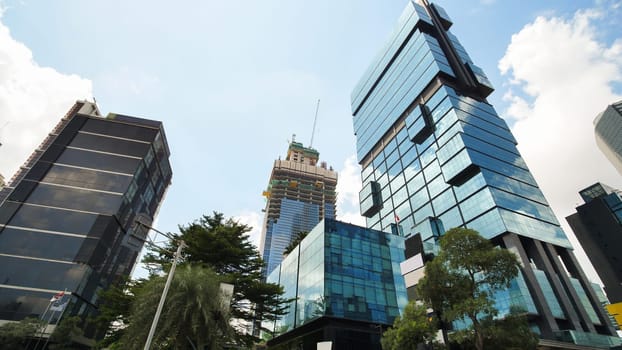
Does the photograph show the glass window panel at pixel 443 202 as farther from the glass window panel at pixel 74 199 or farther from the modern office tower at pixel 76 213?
the glass window panel at pixel 74 199

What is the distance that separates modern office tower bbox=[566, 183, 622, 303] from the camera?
63.4m

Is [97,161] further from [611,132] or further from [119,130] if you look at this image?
[611,132]

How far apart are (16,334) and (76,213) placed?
61.7 ft

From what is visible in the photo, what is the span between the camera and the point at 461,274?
18766 mm

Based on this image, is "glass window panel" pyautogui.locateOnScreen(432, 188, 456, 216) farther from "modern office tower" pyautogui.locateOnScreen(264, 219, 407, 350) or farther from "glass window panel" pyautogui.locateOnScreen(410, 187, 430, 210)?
"modern office tower" pyautogui.locateOnScreen(264, 219, 407, 350)

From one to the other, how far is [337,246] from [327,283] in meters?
5.45

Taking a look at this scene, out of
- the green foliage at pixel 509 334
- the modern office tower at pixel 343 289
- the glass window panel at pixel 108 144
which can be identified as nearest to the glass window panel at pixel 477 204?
the modern office tower at pixel 343 289

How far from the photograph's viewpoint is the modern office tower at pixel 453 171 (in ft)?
144

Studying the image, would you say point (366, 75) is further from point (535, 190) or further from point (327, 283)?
point (327, 283)

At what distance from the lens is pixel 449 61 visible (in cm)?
8294

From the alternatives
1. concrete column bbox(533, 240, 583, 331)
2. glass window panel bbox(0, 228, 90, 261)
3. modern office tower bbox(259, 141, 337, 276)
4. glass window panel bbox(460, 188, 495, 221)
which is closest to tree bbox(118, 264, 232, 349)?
glass window panel bbox(0, 228, 90, 261)

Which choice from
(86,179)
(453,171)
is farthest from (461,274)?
(86,179)

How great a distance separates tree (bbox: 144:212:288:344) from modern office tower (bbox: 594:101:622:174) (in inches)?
6345

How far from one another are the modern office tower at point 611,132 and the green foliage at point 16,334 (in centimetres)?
17897
